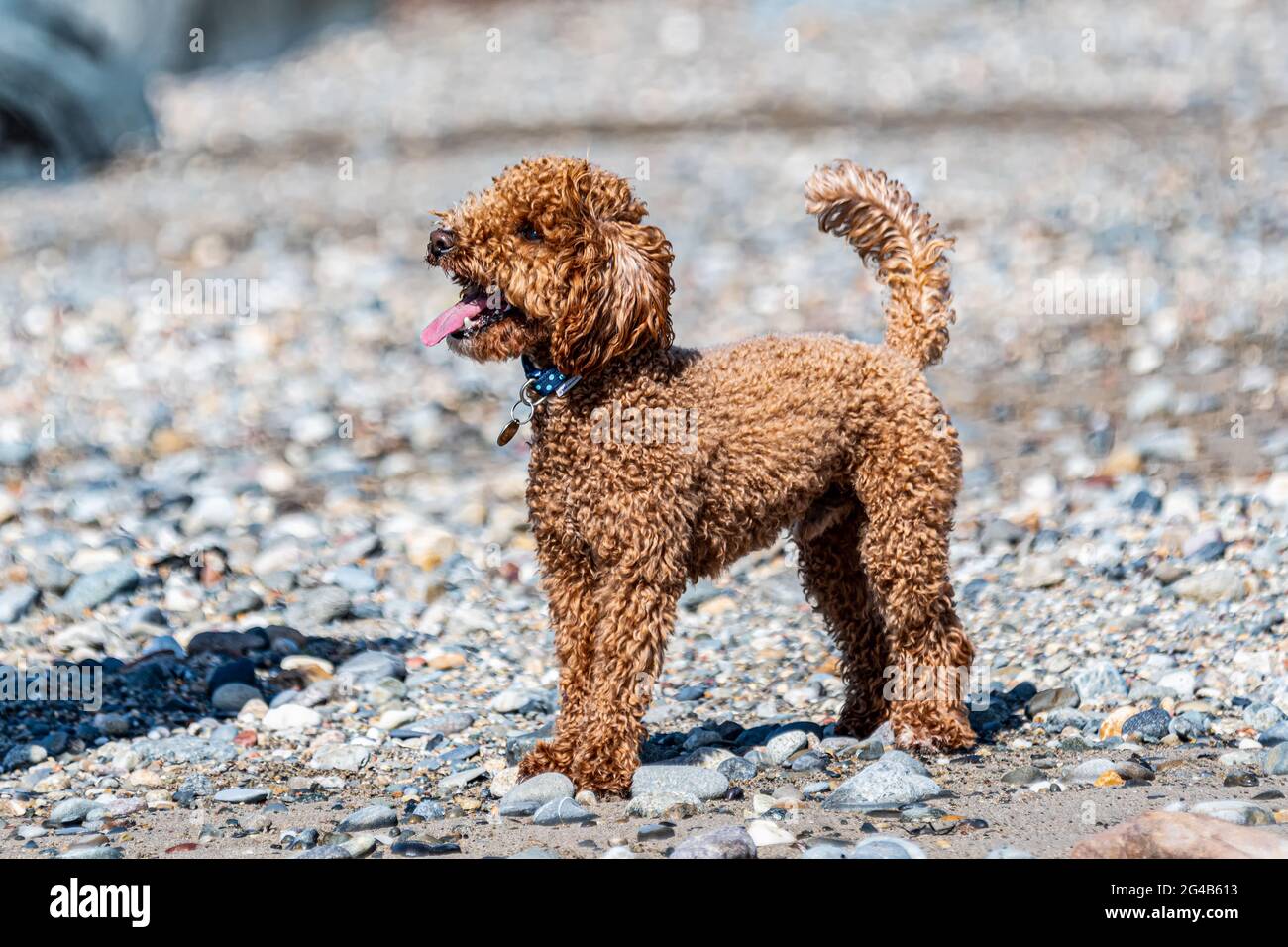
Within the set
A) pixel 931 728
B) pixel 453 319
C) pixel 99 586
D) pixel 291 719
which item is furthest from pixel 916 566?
pixel 99 586

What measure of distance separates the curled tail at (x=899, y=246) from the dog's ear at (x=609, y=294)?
118 centimetres

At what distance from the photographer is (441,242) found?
566cm

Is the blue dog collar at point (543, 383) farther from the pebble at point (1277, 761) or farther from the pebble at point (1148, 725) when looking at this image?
the pebble at point (1277, 761)

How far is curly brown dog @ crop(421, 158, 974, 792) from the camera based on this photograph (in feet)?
18.7

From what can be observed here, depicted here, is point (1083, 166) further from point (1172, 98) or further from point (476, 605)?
point (476, 605)

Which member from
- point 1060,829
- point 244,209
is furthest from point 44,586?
point 244,209

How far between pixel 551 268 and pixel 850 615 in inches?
83.0

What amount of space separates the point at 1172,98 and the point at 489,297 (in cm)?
2096

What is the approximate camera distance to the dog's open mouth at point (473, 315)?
5734 mm

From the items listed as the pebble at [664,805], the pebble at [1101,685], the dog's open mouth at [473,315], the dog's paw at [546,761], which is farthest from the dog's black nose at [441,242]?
the pebble at [1101,685]

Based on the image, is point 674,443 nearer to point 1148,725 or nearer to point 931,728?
point 931,728

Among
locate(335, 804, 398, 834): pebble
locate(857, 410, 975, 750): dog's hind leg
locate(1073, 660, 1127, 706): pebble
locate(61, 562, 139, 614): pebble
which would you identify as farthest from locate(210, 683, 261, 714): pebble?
locate(1073, 660, 1127, 706): pebble

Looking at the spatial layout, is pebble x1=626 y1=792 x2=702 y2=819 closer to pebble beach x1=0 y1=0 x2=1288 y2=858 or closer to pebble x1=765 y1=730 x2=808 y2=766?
pebble beach x1=0 y1=0 x2=1288 y2=858

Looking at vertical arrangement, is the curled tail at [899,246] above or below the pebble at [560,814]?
above
